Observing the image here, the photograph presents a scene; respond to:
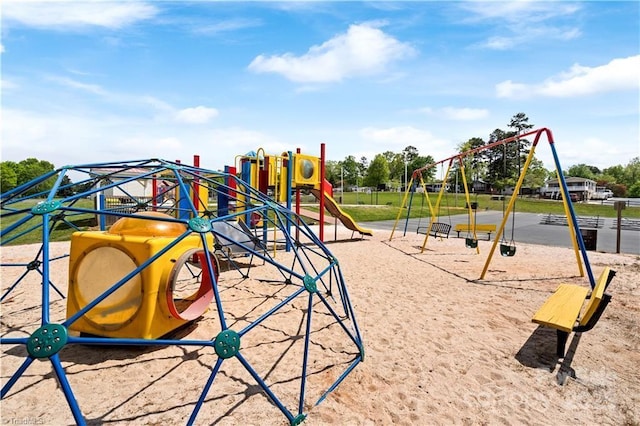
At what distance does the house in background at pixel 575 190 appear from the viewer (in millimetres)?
62688

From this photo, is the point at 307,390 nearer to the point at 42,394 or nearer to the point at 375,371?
the point at 375,371

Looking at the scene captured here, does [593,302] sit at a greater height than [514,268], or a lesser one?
greater

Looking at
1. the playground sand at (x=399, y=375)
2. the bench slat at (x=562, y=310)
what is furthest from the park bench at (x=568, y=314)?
the playground sand at (x=399, y=375)

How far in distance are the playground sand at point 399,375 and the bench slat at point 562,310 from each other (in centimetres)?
50

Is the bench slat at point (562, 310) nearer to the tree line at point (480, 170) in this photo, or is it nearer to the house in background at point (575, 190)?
Result: the tree line at point (480, 170)

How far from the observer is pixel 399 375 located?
3.96 meters

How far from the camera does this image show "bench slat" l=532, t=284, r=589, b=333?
414 centimetres

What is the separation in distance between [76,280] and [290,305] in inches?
126

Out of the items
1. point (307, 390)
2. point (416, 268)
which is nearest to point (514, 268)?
point (416, 268)

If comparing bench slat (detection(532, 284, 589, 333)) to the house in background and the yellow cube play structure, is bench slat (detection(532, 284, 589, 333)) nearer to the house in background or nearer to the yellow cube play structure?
the yellow cube play structure

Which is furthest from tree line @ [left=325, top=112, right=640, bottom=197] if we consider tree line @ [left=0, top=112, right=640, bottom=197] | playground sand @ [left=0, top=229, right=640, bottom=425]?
playground sand @ [left=0, top=229, right=640, bottom=425]

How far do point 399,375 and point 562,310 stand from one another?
7.80 ft

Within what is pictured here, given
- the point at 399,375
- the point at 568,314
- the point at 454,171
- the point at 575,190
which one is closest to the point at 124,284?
the point at 399,375

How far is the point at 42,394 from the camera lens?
136 inches
